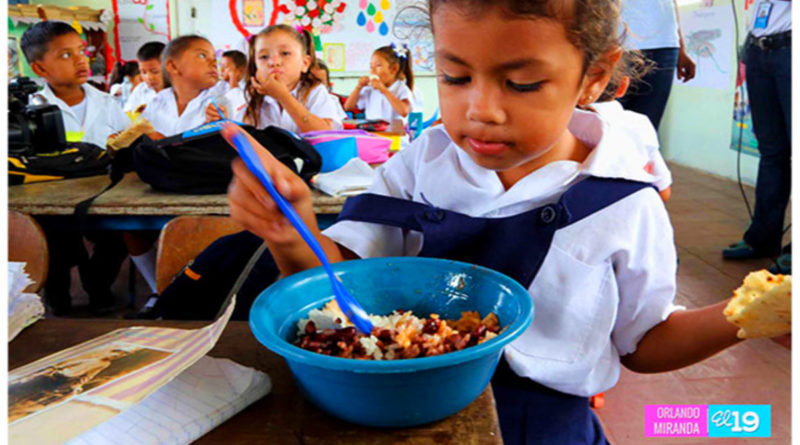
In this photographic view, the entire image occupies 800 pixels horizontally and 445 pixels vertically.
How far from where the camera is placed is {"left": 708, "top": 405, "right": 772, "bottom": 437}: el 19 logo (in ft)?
5.86

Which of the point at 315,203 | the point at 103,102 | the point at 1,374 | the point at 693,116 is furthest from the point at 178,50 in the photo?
the point at 693,116

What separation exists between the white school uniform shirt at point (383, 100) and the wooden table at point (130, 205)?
331cm

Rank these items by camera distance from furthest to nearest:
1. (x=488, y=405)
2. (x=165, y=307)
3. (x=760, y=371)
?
(x=760, y=371)
(x=165, y=307)
(x=488, y=405)

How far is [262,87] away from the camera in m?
2.82

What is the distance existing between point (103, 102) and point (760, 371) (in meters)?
3.35

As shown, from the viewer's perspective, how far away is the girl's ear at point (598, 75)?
880 millimetres

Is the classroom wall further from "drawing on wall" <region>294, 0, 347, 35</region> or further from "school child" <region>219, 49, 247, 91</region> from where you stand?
"drawing on wall" <region>294, 0, 347, 35</region>

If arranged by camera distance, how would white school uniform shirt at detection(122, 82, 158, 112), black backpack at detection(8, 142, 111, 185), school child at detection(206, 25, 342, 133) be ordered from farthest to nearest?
white school uniform shirt at detection(122, 82, 158, 112), school child at detection(206, 25, 342, 133), black backpack at detection(8, 142, 111, 185)

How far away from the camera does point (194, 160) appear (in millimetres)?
1836

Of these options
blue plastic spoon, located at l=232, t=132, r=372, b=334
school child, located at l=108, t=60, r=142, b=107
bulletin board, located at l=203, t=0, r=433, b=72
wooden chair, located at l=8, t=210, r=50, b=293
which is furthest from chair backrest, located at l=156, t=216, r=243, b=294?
bulletin board, located at l=203, t=0, r=433, b=72

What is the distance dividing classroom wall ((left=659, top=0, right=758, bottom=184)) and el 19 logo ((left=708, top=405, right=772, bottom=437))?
10.9 feet

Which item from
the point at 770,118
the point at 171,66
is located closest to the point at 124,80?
the point at 171,66

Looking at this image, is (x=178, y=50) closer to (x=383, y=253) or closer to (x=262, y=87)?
(x=262, y=87)

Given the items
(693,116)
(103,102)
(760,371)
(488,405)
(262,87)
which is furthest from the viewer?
(693,116)
